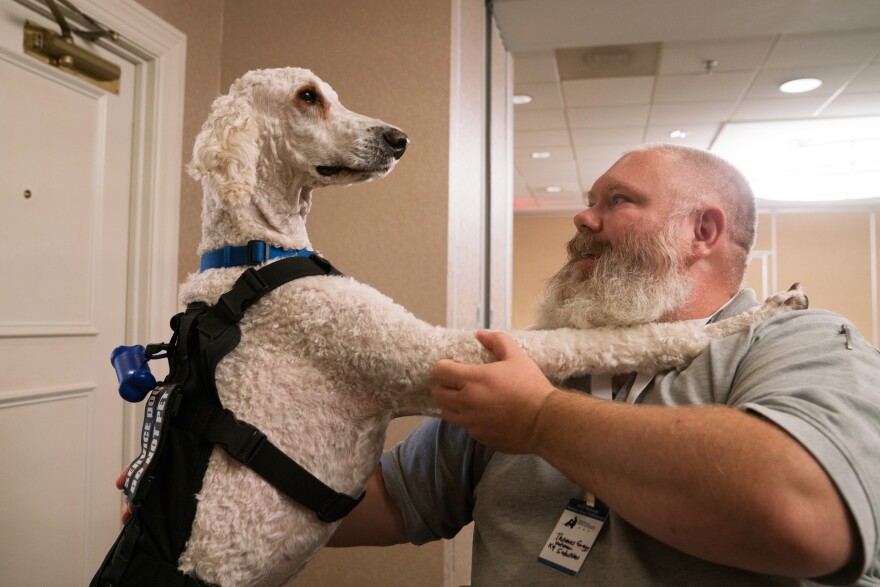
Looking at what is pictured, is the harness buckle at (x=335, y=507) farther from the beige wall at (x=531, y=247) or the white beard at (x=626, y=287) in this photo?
the beige wall at (x=531, y=247)

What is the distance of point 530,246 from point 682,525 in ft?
30.2

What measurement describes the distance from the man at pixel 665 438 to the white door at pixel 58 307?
1125mm

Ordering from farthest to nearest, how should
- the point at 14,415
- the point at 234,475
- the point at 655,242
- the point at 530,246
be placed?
the point at 530,246, the point at 14,415, the point at 655,242, the point at 234,475

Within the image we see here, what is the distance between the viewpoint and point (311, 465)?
871 millimetres

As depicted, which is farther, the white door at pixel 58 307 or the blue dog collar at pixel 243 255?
the white door at pixel 58 307

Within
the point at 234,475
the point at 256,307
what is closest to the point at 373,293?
the point at 256,307

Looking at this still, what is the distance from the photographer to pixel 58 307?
1.83 metres

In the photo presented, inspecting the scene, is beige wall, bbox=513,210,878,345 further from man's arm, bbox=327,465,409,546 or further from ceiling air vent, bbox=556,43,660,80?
man's arm, bbox=327,465,409,546

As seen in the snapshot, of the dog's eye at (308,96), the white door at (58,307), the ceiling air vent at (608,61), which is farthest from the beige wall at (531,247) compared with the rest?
the dog's eye at (308,96)

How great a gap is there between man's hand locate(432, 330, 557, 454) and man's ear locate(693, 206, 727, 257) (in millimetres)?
484

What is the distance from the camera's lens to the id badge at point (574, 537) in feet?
2.79

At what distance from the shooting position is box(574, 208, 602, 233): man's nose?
45.6 inches

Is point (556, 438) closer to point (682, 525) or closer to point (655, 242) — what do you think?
point (682, 525)

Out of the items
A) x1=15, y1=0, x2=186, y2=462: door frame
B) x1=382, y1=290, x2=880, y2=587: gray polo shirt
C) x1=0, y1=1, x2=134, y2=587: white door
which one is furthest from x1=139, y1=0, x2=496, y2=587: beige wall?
x1=382, y1=290, x2=880, y2=587: gray polo shirt
